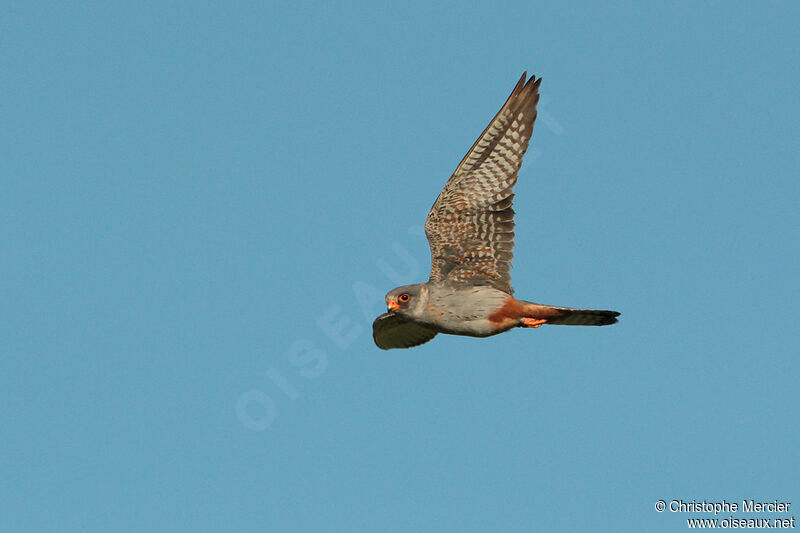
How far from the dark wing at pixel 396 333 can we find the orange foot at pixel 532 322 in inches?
71.4

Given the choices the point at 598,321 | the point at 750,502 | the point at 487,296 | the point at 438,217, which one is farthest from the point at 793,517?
the point at 438,217

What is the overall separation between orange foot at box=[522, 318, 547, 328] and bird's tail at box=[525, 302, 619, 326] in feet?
0.24

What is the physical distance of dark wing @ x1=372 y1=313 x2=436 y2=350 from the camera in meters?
18.7

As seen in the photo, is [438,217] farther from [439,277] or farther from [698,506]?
[698,506]

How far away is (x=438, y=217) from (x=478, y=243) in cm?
67

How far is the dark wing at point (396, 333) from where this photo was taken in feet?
61.2

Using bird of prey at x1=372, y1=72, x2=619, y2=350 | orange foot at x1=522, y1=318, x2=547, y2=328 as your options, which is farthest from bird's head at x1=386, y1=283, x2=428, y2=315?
orange foot at x1=522, y1=318, x2=547, y2=328

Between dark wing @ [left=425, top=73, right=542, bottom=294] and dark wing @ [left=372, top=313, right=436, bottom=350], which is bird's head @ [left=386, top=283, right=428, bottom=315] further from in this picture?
dark wing @ [left=372, top=313, right=436, bottom=350]

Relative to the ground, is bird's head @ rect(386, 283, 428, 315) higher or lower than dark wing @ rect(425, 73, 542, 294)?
lower

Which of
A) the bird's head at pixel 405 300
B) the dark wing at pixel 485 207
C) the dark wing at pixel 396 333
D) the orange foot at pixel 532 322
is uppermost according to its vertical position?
the dark wing at pixel 485 207

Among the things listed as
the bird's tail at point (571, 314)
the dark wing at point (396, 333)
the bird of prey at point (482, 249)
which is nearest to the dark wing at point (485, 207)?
the bird of prey at point (482, 249)

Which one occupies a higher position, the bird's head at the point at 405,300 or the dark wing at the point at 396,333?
the dark wing at the point at 396,333

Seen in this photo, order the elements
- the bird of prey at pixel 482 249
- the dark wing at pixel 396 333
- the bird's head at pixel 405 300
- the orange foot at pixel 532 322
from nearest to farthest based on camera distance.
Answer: the bird's head at pixel 405 300 < the bird of prey at pixel 482 249 < the orange foot at pixel 532 322 < the dark wing at pixel 396 333

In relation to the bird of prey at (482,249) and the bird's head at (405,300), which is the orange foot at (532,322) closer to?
the bird of prey at (482,249)
